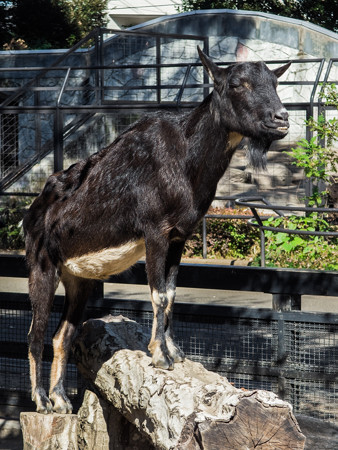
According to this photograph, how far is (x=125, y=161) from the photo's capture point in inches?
179

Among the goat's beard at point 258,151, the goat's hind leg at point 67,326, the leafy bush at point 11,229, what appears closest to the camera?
the goat's beard at point 258,151

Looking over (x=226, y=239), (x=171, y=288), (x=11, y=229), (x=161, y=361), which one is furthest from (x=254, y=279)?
(x=11, y=229)

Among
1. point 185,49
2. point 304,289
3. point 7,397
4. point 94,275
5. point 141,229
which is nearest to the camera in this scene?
point 141,229

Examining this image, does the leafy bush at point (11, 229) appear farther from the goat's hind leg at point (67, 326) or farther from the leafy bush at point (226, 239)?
the goat's hind leg at point (67, 326)

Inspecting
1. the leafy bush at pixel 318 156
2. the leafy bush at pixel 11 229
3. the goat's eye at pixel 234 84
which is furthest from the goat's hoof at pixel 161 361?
the leafy bush at pixel 11 229

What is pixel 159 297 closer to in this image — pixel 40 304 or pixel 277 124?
pixel 40 304

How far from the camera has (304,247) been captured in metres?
11.4

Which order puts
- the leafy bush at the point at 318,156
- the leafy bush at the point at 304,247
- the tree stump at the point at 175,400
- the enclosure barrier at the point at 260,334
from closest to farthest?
the tree stump at the point at 175,400 → the enclosure barrier at the point at 260,334 → the leafy bush at the point at 304,247 → the leafy bush at the point at 318,156

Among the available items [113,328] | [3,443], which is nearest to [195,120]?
[113,328]

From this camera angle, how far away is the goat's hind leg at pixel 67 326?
5.04 metres

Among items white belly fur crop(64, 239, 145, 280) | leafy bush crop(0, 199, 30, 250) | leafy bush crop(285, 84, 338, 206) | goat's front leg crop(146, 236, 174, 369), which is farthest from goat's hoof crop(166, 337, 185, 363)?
leafy bush crop(0, 199, 30, 250)

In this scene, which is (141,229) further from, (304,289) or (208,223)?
Answer: (208,223)

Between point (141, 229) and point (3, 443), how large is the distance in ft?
8.99

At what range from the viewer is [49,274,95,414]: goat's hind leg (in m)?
5.04
